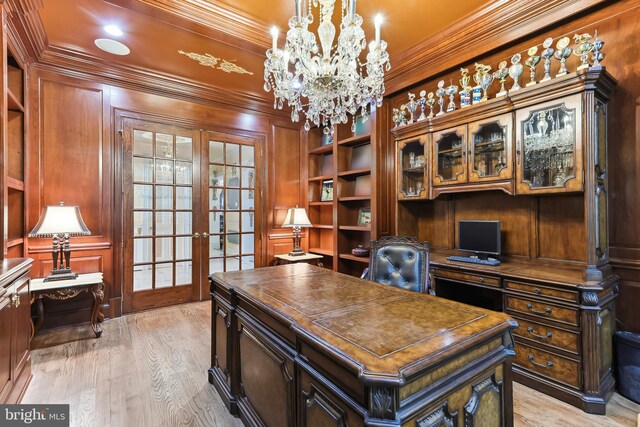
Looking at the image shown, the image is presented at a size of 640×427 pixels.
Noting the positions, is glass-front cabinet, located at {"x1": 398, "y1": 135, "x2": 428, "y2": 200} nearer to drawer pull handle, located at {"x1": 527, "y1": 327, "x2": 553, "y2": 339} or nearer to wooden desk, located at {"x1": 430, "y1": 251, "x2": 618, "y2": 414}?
wooden desk, located at {"x1": 430, "y1": 251, "x2": 618, "y2": 414}

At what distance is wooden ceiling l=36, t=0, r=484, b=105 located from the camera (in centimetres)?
254

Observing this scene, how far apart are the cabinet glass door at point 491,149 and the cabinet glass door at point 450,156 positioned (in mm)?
77

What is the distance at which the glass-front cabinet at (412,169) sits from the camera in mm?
3268

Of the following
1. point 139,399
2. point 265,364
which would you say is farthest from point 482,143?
point 139,399

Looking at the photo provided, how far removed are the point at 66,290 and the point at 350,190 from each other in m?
3.49

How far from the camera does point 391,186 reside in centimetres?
383

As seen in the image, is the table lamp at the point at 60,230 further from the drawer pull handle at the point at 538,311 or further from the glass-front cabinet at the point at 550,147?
the glass-front cabinet at the point at 550,147

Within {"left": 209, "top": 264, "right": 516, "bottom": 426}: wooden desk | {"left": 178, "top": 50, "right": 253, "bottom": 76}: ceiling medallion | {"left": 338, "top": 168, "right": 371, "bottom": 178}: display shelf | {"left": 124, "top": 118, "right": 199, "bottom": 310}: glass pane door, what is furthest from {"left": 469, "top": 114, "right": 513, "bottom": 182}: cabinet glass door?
{"left": 124, "top": 118, "right": 199, "bottom": 310}: glass pane door

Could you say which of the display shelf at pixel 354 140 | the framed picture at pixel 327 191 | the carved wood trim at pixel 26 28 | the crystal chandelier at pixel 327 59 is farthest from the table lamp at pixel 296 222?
the carved wood trim at pixel 26 28

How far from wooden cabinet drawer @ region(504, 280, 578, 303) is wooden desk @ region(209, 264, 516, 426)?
1066 millimetres

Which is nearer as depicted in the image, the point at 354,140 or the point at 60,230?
the point at 60,230

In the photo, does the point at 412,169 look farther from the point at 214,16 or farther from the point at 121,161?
the point at 121,161

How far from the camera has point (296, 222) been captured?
15.3ft

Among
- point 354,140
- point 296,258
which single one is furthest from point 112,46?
point 296,258
